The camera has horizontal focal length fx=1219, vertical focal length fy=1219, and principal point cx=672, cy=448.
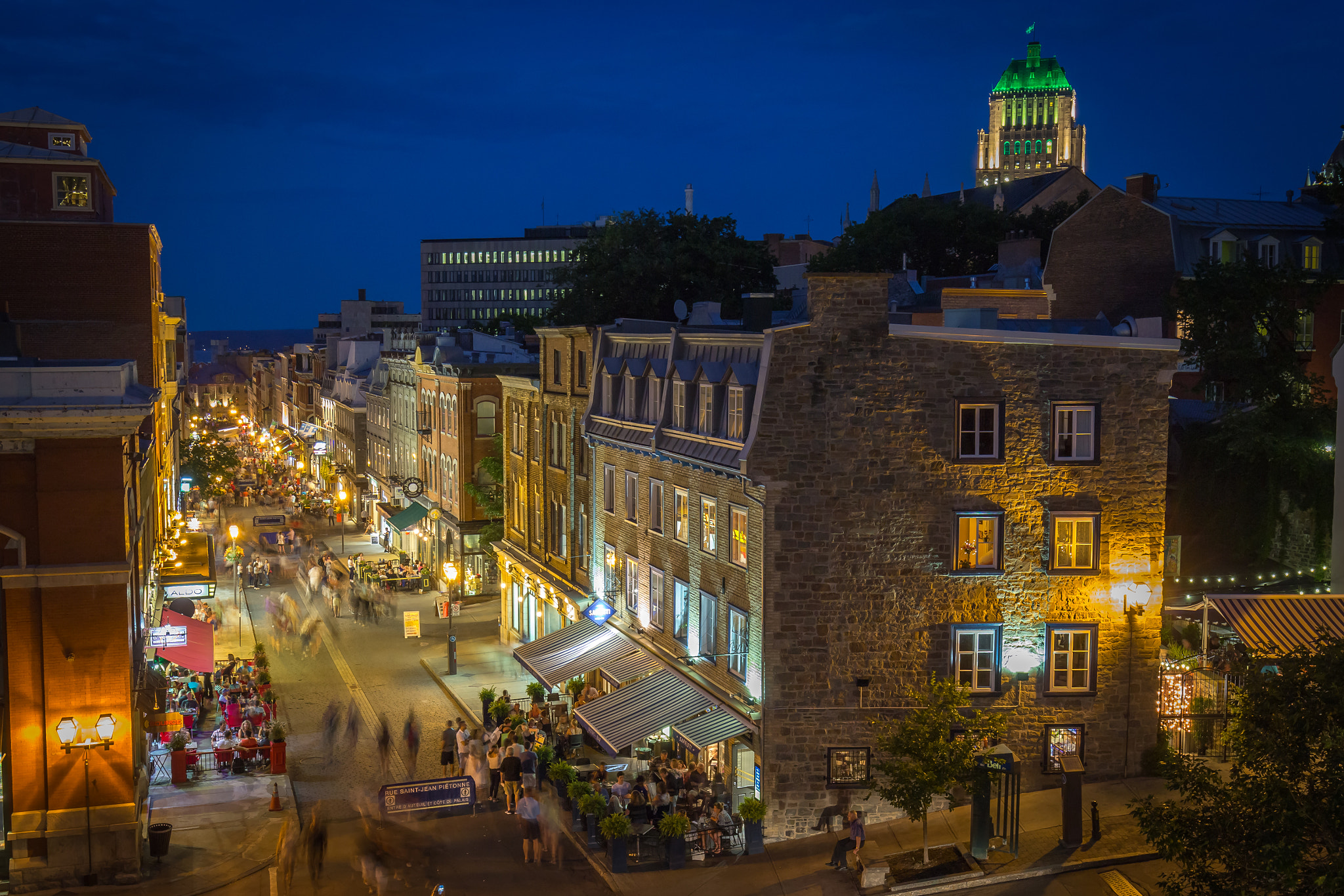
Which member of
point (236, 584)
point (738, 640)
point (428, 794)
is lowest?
point (236, 584)

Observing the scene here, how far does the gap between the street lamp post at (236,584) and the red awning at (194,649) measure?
13.4 metres

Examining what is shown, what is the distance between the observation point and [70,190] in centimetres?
3931

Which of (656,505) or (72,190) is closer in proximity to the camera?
(656,505)

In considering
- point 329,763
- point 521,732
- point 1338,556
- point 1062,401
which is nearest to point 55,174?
point 329,763

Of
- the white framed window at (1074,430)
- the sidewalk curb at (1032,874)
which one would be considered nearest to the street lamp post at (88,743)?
the sidewalk curb at (1032,874)

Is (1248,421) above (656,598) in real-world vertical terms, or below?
above

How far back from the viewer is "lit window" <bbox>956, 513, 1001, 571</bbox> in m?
24.7

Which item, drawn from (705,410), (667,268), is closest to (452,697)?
(705,410)

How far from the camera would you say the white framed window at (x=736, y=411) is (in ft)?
81.9

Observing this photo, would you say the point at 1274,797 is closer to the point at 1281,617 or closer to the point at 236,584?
the point at 1281,617

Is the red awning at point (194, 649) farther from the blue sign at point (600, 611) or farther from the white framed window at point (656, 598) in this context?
the white framed window at point (656, 598)

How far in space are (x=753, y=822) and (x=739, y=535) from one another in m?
5.86

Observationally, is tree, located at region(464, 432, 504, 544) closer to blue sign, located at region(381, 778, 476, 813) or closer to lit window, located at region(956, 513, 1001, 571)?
blue sign, located at region(381, 778, 476, 813)

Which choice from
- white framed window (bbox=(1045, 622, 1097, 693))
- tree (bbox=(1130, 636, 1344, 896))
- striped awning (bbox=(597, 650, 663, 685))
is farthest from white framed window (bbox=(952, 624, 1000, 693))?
tree (bbox=(1130, 636, 1344, 896))
